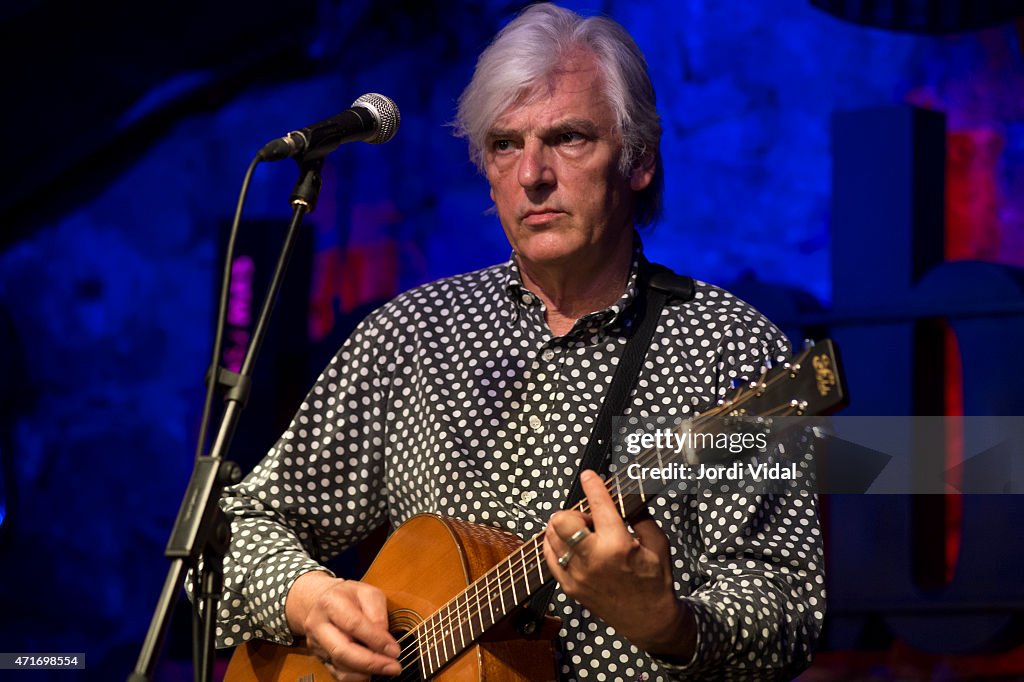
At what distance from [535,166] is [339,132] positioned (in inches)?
25.0

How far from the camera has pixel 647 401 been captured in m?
2.65

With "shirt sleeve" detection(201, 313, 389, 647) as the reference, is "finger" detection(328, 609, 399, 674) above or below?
below

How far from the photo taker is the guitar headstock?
1.91m

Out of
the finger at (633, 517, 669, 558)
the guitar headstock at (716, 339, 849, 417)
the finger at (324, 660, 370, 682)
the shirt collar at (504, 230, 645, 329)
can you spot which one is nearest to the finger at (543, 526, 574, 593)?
the finger at (633, 517, 669, 558)

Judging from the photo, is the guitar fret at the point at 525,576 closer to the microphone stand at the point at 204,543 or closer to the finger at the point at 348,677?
the finger at the point at 348,677

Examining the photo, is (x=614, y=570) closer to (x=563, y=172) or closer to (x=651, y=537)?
(x=651, y=537)

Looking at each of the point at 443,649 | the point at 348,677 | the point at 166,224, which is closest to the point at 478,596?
the point at 443,649

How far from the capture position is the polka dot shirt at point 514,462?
243 centimetres

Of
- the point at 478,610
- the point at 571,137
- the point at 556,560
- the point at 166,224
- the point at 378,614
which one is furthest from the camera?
the point at 166,224

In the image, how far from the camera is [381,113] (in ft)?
7.61

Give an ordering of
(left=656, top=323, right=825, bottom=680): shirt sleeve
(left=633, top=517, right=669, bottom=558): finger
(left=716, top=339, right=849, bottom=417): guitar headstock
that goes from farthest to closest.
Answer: (left=656, top=323, right=825, bottom=680): shirt sleeve
(left=633, top=517, right=669, bottom=558): finger
(left=716, top=339, right=849, bottom=417): guitar headstock

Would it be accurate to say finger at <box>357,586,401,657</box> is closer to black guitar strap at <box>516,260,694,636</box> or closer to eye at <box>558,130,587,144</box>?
black guitar strap at <box>516,260,694,636</box>

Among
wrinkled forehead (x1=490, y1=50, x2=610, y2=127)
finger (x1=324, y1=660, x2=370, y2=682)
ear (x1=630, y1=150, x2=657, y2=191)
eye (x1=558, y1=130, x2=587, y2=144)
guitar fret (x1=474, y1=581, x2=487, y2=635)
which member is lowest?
finger (x1=324, y1=660, x2=370, y2=682)

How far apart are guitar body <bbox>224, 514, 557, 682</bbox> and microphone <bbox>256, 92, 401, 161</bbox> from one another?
2.69 feet
